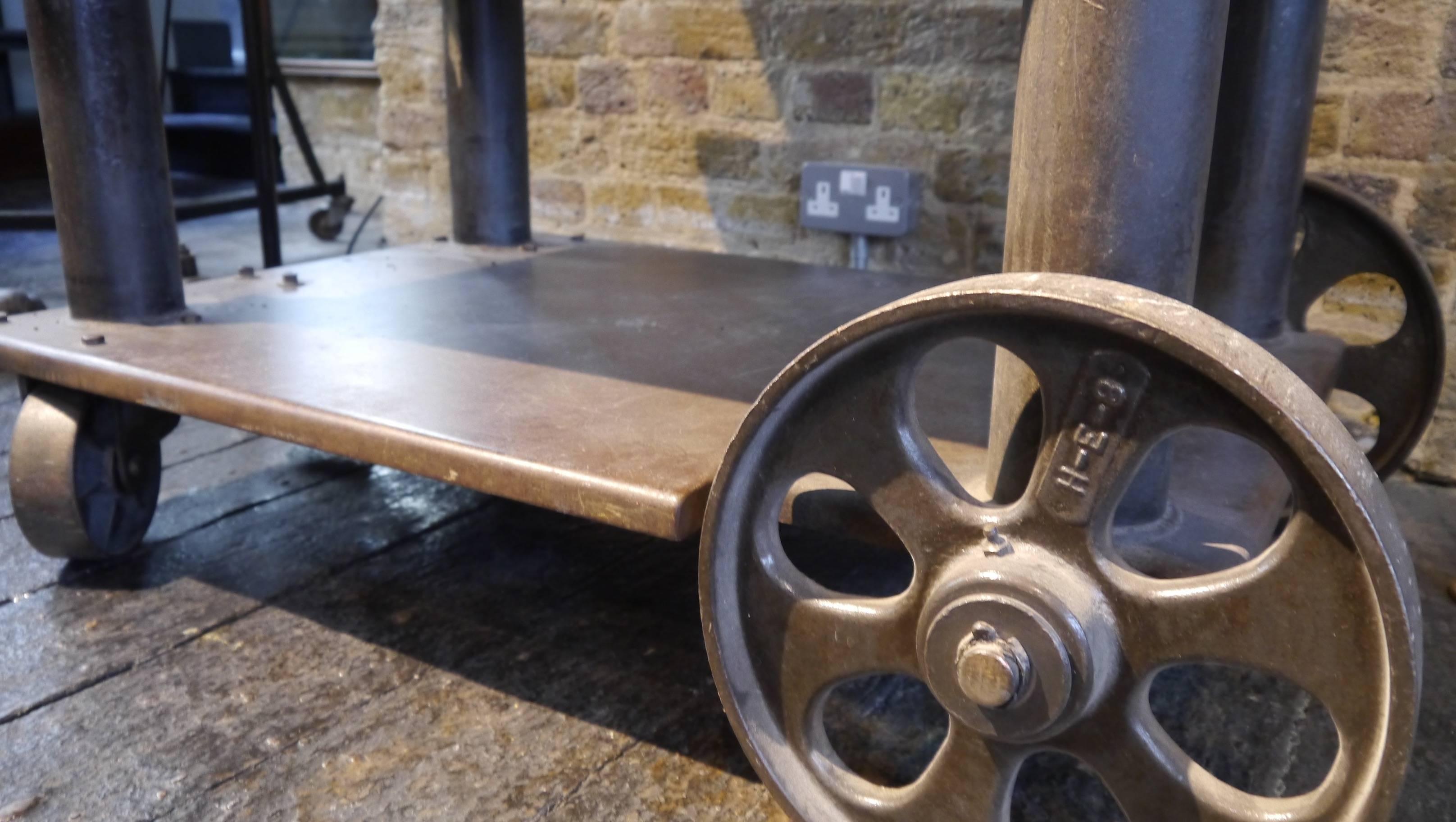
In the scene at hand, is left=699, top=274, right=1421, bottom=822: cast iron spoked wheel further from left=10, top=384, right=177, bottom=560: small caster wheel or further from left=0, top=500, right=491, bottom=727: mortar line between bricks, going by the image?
left=10, top=384, right=177, bottom=560: small caster wheel

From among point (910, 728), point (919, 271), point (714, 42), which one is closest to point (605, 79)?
point (714, 42)

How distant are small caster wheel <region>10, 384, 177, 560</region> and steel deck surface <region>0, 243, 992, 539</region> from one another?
0.05 meters

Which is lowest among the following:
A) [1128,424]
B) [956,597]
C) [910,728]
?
[910,728]

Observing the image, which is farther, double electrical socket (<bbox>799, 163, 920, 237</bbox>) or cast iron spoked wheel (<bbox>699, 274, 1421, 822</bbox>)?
double electrical socket (<bbox>799, 163, 920, 237</bbox>)

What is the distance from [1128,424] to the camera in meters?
0.71

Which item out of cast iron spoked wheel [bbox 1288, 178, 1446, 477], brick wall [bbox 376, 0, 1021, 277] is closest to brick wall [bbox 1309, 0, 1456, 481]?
cast iron spoked wheel [bbox 1288, 178, 1446, 477]

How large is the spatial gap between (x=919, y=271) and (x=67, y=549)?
141cm

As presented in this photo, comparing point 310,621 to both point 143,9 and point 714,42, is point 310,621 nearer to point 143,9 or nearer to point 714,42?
point 143,9

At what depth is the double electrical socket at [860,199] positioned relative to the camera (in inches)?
82.5

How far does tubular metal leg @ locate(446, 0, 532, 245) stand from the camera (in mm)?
1842

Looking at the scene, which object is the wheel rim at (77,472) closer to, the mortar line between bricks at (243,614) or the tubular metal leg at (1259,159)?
the mortar line between bricks at (243,614)

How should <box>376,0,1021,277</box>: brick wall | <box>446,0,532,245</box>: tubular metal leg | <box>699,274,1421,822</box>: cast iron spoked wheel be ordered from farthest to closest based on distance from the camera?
1. <box>376,0,1021,277</box>: brick wall
2. <box>446,0,532,245</box>: tubular metal leg
3. <box>699,274,1421,822</box>: cast iron spoked wheel

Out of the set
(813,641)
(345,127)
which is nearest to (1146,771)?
(813,641)

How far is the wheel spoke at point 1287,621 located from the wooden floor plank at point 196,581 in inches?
37.4
